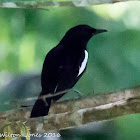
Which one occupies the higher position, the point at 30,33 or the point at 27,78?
the point at 30,33

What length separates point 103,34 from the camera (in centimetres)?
112

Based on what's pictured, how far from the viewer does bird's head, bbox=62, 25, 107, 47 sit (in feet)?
3.59

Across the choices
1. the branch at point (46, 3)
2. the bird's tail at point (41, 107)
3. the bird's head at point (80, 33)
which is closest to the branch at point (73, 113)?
the bird's tail at point (41, 107)

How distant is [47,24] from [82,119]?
363 mm

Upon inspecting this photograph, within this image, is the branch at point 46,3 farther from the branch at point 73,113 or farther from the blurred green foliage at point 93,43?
the branch at point 73,113

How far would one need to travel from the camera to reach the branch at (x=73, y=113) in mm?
1064

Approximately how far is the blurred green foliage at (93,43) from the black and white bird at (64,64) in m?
0.02

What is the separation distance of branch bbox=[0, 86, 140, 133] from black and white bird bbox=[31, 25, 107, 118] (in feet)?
0.09

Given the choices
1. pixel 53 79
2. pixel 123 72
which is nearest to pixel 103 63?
pixel 123 72

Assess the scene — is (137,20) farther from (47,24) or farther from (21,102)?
(21,102)

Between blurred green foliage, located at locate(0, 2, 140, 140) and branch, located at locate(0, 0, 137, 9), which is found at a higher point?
branch, located at locate(0, 0, 137, 9)

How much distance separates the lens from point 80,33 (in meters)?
1.11

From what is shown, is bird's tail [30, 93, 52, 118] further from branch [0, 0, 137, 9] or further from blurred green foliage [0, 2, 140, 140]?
branch [0, 0, 137, 9]

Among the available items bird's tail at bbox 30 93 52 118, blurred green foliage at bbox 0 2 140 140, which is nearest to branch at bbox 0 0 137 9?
blurred green foliage at bbox 0 2 140 140
